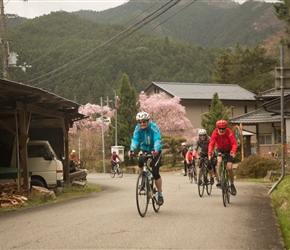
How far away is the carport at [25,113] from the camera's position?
42.7 feet

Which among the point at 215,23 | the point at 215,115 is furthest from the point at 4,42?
the point at 215,23

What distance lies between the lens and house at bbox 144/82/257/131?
59844 millimetres

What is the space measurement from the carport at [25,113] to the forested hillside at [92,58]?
1031 inches

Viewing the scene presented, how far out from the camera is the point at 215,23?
138m

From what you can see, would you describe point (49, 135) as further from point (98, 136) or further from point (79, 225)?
point (98, 136)

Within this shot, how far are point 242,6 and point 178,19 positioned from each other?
19.3 meters

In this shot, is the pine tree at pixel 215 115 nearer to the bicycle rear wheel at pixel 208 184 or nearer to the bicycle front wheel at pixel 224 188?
the bicycle rear wheel at pixel 208 184

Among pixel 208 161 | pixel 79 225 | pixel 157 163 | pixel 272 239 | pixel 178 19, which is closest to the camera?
pixel 272 239

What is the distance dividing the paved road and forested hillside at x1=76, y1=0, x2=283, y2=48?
305ft

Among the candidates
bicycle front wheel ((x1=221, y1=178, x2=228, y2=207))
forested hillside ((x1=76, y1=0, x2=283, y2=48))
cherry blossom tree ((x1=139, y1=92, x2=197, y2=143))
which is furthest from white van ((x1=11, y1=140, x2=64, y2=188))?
forested hillside ((x1=76, y1=0, x2=283, y2=48))

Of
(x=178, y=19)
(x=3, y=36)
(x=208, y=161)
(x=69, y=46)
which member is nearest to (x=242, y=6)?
(x=178, y=19)

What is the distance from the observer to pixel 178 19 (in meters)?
132

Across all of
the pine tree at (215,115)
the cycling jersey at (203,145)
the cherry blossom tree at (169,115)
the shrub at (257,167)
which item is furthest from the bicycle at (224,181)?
the cherry blossom tree at (169,115)

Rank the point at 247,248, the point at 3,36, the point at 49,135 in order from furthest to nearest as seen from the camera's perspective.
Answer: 1. the point at 3,36
2. the point at 49,135
3. the point at 247,248
